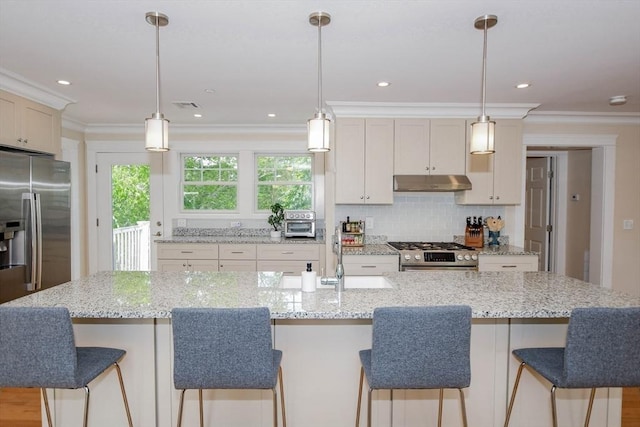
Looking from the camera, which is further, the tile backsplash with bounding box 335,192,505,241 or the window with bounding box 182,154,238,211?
the window with bounding box 182,154,238,211

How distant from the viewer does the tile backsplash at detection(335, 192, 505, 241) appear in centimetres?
429

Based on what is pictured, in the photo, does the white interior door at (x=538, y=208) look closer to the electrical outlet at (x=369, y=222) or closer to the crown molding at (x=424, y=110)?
the crown molding at (x=424, y=110)

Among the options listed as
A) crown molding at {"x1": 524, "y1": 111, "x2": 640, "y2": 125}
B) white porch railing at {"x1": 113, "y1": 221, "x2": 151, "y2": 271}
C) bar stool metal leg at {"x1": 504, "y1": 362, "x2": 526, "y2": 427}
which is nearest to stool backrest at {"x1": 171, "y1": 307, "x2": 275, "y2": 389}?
bar stool metal leg at {"x1": 504, "y1": 362, "x2": 526, "y2": 427}

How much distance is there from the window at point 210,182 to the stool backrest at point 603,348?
4.24 metres

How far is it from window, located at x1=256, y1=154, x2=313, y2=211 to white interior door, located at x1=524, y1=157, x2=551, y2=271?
318 centimetres

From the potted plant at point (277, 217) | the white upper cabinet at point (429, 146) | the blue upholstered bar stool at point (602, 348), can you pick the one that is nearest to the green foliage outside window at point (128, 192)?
the potted plant at point (277, 217)

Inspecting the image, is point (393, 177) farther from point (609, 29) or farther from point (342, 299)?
point (342, 299)

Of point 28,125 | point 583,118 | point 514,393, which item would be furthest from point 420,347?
point 583,118

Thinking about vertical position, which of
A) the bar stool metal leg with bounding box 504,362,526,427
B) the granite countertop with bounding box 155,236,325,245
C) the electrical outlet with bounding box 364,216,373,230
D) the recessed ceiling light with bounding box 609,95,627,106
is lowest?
the bar stool metal leg with bounding box 504,362,526,427

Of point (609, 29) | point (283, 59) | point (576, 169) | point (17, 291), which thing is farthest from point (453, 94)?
point (17, 291)

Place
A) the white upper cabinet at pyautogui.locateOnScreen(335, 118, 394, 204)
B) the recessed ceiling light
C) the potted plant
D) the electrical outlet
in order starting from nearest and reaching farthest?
the recessed ceiling light < the white upper cabinet at pyautogui.locateOnScreen(335, 118, 394, 204) < the electrical outlet < the potted plant

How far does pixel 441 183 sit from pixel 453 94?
88 cm

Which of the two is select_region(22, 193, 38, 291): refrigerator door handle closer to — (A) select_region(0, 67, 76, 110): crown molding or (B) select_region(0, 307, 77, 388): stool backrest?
(A) select_region(0, 67, 76, 110): crown molding

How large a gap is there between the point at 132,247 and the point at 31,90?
2585mm
